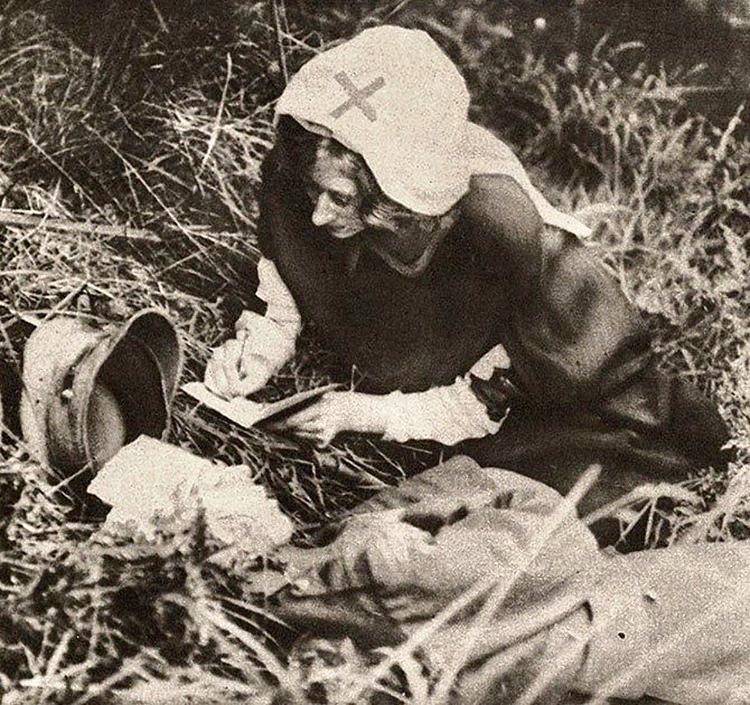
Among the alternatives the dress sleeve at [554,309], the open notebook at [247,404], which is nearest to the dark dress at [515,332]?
the dress sleeve at [554,309]

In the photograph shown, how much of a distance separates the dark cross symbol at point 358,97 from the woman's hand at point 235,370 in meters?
0.55

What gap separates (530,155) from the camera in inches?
113

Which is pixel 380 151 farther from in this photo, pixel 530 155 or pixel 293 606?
pixel 293 606

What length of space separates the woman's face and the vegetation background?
6.1 inches

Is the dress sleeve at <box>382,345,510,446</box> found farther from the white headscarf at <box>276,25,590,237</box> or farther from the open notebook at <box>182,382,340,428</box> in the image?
the white headscarf at <box>276,25,590,237</box>

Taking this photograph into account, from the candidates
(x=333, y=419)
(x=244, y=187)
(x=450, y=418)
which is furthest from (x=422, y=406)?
(x=244, y=187)

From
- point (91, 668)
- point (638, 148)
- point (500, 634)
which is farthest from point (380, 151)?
point (91, 668)

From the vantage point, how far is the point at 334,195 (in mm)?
2789

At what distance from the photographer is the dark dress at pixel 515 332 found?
9.34 ft

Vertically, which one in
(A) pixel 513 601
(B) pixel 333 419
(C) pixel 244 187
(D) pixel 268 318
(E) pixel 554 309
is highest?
(C) pixel 244 187

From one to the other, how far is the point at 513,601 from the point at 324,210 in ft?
3.13

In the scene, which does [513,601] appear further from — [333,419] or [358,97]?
[358,97]

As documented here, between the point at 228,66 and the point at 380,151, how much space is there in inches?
16.8

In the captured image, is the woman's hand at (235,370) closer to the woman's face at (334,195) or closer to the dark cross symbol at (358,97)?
the woman's face at (334,195)
